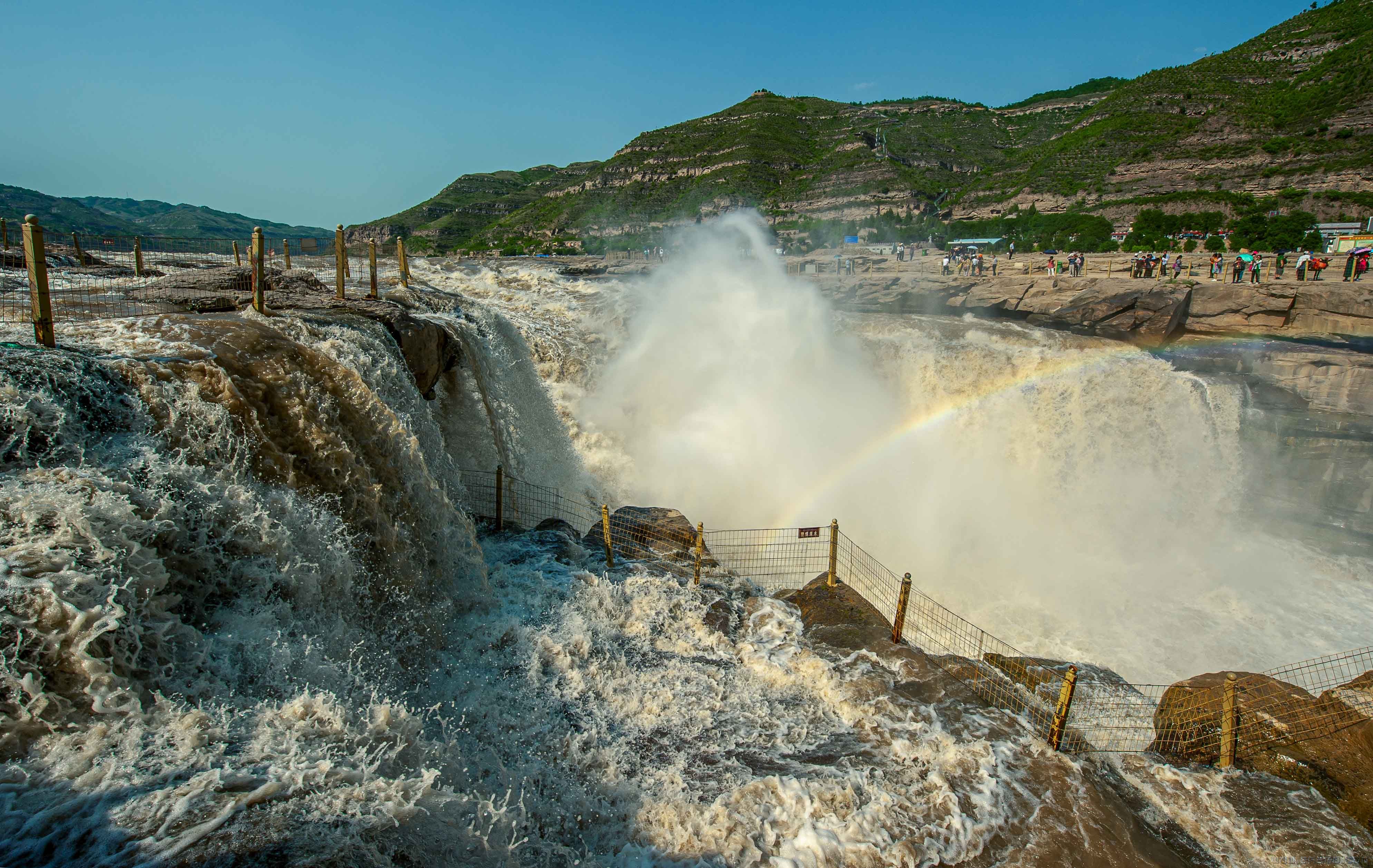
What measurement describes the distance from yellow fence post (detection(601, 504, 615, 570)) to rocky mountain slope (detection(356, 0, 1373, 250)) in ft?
133

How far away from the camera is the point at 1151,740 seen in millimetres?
6707

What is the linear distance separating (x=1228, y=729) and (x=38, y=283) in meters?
11.2

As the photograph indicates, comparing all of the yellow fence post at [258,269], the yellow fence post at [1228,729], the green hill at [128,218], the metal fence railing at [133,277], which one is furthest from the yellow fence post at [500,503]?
the green hill at [128,218]

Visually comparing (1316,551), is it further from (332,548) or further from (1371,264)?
(332,548)

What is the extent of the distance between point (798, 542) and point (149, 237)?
14300mm

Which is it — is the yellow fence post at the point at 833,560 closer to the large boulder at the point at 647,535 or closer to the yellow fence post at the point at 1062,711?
the large boulder at the point at 647,535

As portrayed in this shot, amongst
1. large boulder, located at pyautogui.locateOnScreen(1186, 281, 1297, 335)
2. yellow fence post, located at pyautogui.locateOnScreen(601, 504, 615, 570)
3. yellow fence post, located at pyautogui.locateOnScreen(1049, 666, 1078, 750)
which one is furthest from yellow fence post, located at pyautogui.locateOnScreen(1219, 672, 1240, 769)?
large boulder, located at pyautogui.locateOnScreen(1186, 281, 1297, 335)

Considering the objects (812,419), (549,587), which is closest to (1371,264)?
(812,419)

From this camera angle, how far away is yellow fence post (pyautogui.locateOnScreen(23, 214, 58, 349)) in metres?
5.82

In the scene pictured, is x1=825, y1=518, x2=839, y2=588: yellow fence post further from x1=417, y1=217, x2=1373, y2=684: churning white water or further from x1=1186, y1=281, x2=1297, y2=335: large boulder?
x1=1186, y1=281, x2=1297, y2=335: large boulder

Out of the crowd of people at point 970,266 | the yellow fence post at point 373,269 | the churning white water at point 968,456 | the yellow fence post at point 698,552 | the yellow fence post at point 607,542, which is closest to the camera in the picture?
the yellow fence post at point 698,552

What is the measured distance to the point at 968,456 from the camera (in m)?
15.6

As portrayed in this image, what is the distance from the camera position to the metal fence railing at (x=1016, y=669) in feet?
20.9

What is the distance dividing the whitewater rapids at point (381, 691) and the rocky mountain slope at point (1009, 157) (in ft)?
133
